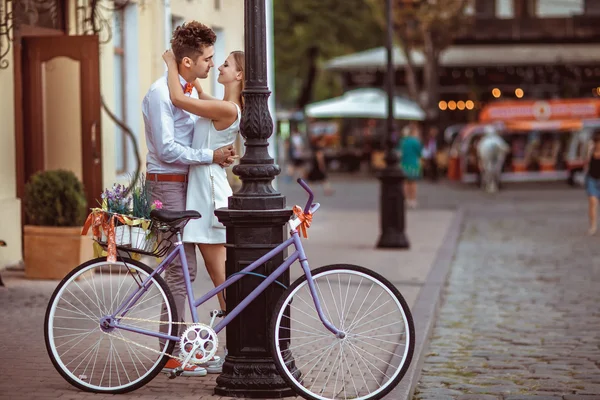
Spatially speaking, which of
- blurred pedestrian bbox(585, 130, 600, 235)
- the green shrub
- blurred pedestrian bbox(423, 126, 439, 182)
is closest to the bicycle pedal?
the green shrub

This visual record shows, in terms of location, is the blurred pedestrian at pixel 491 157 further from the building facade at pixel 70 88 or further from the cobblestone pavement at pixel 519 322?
the building facade at pixel 70 88

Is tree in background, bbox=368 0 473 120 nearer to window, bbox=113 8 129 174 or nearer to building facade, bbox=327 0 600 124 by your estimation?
building facade, bbox=327 0 600 124

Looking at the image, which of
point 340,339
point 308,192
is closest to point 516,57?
point 340,339

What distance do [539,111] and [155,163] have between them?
29315 millimetres

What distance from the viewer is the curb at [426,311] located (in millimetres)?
6836

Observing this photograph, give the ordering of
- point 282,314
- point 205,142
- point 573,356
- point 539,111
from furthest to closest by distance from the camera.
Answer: point 539,111 < point 573,356 < point 205,142 < point 282,314

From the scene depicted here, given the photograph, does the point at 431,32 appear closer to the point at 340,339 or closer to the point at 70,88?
the point at 70,88

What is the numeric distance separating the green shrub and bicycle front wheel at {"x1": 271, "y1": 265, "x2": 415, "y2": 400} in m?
4.97

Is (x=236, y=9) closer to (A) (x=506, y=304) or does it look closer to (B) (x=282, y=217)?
(A) (x=506, y=304)

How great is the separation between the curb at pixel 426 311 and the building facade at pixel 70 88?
11.8 ft

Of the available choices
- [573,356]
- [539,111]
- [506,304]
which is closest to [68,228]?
[506,304]

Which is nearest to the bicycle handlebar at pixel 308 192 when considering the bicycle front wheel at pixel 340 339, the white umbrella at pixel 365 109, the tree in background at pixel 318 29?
the bicycle front wheel at pixel 340 339

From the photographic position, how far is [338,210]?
24.3m

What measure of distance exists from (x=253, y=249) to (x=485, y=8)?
4024 cm
